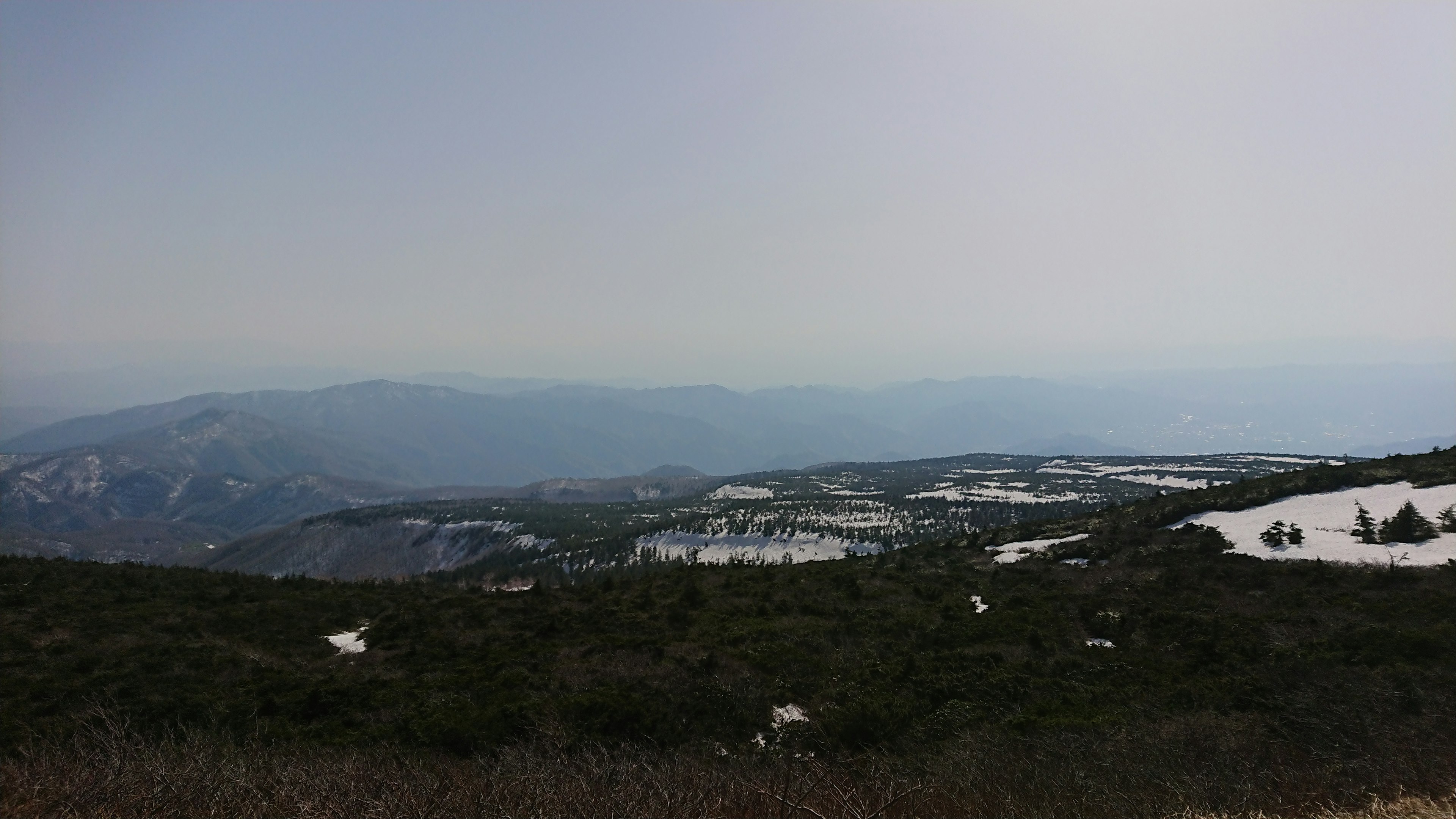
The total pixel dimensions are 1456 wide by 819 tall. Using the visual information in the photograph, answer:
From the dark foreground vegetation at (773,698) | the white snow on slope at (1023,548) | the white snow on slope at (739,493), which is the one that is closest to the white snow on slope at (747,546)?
the white snow on slope at (1023,548)

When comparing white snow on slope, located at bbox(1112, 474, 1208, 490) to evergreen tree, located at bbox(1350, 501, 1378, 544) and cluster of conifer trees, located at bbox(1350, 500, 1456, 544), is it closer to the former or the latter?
evergreen tree, located at bbox(1350, 501, 1378, 544)

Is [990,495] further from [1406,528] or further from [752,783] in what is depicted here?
[752,783]

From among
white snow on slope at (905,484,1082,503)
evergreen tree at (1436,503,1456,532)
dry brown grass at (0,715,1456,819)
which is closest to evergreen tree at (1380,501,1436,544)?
evergreen tree at (1436,503,1456,532)

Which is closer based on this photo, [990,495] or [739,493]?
[990,495]

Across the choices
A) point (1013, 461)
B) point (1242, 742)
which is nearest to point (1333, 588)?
point (1242, 742)

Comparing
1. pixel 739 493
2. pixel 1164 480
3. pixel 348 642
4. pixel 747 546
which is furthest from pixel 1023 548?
pixel 739 493

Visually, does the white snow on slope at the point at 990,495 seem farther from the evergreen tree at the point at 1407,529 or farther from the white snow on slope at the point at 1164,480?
the evergreen tree at the point at 1407,529
